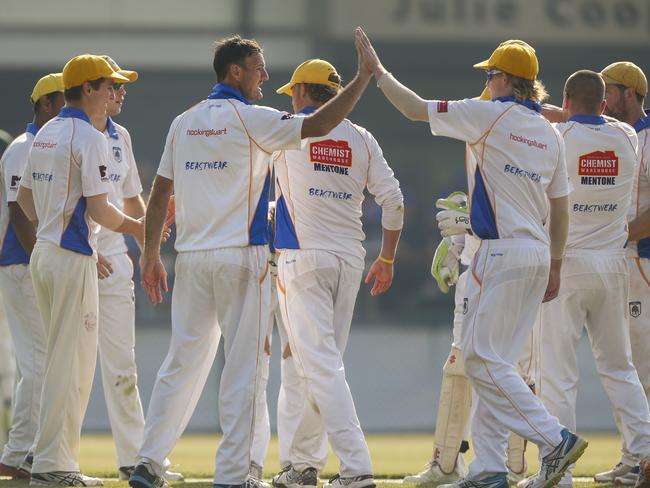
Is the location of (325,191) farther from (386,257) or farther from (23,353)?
(23,353)

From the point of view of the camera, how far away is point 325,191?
24.8 ft

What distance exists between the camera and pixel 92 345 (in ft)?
24.9

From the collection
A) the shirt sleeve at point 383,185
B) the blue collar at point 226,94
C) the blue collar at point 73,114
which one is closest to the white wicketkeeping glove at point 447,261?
the shirt sleeve at point 383,185

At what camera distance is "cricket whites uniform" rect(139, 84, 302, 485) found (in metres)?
6.85

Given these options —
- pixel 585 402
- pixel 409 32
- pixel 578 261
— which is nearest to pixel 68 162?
pixel 578 261

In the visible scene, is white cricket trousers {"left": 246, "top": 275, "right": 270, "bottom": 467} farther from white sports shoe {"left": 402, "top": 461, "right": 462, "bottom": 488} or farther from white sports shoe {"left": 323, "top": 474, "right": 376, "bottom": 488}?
white sports shoe {"left": 402, "top": 461, "right": 462, "bottom": 488}

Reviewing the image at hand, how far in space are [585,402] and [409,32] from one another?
22.2 ft

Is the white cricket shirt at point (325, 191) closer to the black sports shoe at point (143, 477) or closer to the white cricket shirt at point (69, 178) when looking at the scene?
the white cricket shirt at point (69, 178)

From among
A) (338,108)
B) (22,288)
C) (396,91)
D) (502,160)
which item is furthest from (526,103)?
(22,288)

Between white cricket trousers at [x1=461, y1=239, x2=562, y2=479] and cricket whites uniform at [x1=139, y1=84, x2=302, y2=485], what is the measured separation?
1.04 m

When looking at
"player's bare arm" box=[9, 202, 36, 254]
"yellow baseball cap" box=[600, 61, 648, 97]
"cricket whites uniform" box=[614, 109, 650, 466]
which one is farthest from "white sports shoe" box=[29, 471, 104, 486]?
"yellow baseball cap" box=[600, 61, 648, 97]

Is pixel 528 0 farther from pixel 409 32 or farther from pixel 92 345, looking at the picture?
pixel 92 345

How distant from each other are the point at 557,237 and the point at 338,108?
4.49 feet

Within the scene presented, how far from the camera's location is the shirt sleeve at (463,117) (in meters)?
6.84
